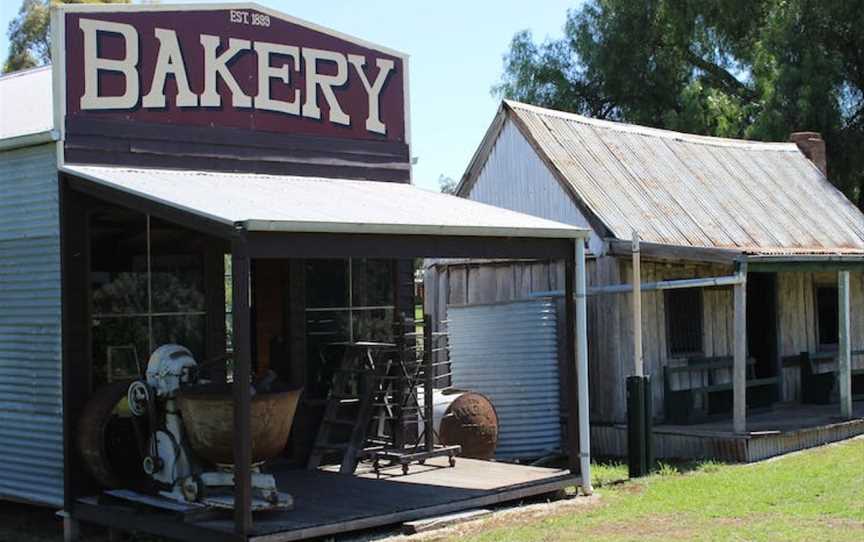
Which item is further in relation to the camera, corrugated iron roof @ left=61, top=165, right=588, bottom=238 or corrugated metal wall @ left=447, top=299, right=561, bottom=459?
corrugated metal wall @ left=447, top=299, right=561, bottom=459

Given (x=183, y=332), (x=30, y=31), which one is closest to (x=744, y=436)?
(x=183, y=332)

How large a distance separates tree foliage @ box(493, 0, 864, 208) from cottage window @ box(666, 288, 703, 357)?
1174cm

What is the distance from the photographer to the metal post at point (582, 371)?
11.6m

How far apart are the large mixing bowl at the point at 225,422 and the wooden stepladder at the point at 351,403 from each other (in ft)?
7.15

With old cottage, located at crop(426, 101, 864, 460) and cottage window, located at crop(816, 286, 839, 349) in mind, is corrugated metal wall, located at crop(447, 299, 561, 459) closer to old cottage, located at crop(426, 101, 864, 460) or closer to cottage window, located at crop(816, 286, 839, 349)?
old cottage, located at crop(426, 101, 864, 460)

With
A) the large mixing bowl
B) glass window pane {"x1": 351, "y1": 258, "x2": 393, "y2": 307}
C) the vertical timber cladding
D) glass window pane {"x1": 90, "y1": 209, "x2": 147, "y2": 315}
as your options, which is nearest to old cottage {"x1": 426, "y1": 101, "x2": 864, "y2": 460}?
glass window pane {"x1": 351, "y1": 258, "x2": 393, "y2": 307}

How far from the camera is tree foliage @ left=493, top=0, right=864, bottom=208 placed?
27.1 meters

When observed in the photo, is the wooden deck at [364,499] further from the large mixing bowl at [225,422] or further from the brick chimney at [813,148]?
the brick chimney at [813,148]

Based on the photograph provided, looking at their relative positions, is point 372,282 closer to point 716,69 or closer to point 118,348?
point 118,348

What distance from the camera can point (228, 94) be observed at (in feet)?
38.8

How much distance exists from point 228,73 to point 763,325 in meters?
10.2

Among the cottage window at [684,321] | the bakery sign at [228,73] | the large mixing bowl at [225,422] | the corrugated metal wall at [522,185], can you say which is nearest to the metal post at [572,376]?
the bakery sign at [228,73]

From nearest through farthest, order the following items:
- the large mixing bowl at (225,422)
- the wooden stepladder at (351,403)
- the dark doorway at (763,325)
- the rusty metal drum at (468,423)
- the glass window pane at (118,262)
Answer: the large mixing bowl at (225,422) → the glass window pane at (118,262) → the wooden stepladder at (351,403) → the rusty metal drum at (468,423) → the dark doorway at (763,325)

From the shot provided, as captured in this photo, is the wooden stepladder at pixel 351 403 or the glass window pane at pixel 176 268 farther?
the wooden stepladder at pixel 351 403
